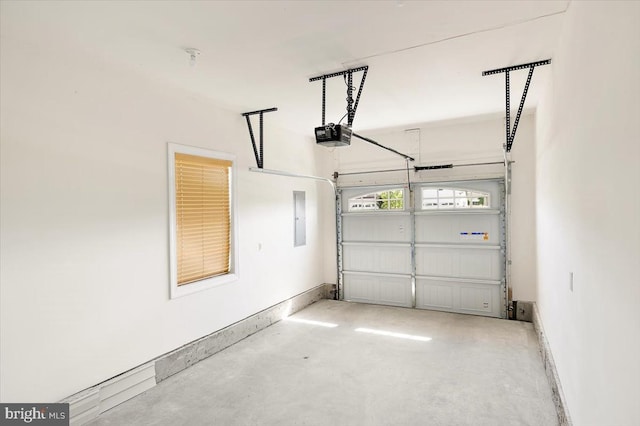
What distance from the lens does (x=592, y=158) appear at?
185cm

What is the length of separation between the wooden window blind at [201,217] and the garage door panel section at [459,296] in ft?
11.6

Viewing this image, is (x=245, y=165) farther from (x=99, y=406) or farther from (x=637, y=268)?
(x=637, y=268)

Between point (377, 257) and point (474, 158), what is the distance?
96.4 inches

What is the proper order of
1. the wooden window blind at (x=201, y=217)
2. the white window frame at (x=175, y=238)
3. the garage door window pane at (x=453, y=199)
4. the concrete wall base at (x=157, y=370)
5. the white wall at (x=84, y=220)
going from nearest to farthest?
1. the white wall at (x=84, y=220)
2. the concrete wall base at (x=157, y=370)
3. the white window frame at (x=175, y=238)
4. the wooden window blind at (x=201, y=217)
5. the garage door window pane at (x=453, y=199)

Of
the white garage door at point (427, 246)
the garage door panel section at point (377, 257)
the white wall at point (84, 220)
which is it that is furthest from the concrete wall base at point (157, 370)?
the white garage door at point (427, 246)

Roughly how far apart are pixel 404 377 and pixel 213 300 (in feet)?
7.96

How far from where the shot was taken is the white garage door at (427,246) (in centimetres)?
578

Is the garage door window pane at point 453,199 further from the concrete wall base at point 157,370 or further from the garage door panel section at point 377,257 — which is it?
the concrete wall base at point 157,370

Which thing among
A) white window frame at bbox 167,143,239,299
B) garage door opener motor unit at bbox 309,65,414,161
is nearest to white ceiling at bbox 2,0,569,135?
garage door opener motor unit at bbox 309,65,414,161

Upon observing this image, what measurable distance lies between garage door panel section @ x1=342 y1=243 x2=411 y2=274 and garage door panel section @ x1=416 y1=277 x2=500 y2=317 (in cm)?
43

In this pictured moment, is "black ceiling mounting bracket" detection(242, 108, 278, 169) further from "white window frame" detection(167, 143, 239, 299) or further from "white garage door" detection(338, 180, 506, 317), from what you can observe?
"white garage door" detection(338, 180, 506, 317)

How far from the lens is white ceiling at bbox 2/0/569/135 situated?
7.77ft

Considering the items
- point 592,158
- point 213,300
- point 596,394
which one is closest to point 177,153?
point 213,300

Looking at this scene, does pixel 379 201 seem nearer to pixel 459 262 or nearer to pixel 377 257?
pixel 377 257
